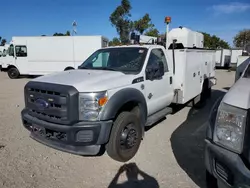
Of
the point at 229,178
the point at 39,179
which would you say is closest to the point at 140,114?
the point at 39,179

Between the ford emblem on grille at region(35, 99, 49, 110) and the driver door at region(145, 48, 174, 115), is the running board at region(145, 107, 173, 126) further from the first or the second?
the ford emblem on grille at region(35, 99, 49, 110)

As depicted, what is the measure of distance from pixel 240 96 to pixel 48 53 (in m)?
15.9

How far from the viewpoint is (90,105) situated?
331 cm

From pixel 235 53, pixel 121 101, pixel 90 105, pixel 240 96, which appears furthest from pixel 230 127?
pixel 235 53

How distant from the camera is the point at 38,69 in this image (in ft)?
54.2

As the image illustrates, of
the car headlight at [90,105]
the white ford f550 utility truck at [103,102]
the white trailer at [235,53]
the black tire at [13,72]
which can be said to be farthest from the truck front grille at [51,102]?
the white trailer at [235,53]

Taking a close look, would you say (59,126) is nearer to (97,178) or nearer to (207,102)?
(97,178)

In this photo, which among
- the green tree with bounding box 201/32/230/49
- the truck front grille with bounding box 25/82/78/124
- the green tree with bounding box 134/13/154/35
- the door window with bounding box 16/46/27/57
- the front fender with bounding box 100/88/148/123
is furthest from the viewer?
the green tree with bounding box 201/32/230/49

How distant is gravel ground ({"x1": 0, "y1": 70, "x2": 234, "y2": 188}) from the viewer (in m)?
3.23

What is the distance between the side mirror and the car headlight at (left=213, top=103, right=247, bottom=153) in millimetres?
2208

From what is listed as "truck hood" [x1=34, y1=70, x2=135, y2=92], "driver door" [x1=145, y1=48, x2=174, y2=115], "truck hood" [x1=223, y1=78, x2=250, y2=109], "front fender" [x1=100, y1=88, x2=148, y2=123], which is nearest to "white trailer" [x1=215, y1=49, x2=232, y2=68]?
"driver door" [x1=145, y1=48, x2=174, y2=115]

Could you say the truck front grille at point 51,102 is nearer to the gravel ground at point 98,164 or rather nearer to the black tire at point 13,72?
the gravel ground at point 98,164

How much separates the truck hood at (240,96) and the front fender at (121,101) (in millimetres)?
1675

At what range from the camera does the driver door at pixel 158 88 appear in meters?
4.53
